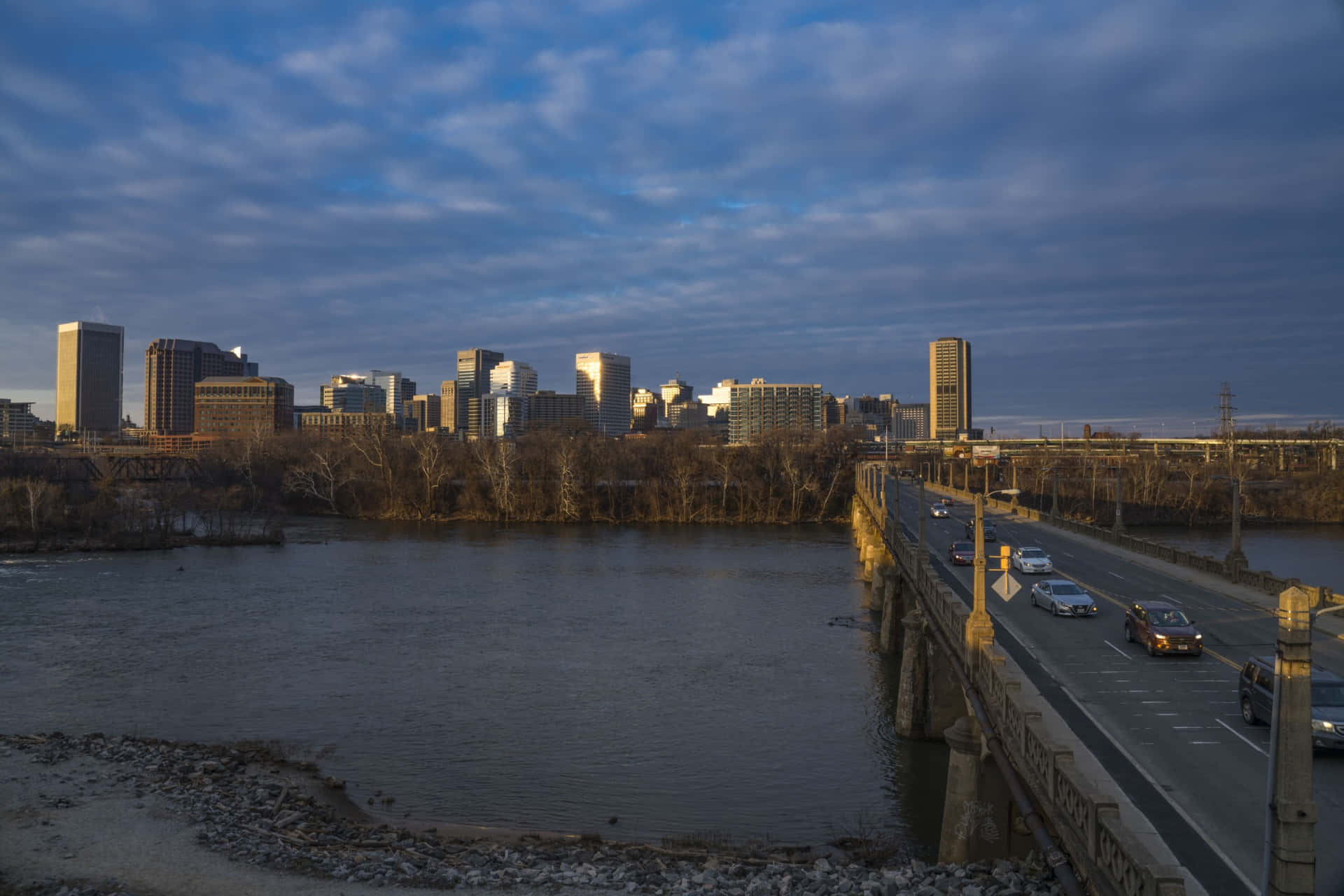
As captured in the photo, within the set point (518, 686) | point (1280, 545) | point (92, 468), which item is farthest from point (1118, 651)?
point (92, 468)

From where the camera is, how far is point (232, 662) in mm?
38969

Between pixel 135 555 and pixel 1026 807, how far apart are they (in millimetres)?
79088

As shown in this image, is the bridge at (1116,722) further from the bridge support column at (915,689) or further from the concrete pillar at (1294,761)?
the concrete pillar at (1294,761)

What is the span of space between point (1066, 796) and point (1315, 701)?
7.67m

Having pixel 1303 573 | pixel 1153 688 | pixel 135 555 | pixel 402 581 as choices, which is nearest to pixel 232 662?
pixel 402 581

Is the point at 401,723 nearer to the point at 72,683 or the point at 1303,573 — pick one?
the point at 72,683

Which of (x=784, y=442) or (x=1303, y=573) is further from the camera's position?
(x=784, y=442)

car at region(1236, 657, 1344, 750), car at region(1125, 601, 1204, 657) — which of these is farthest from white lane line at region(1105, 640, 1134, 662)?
car at region(1236, 657, 1344, 750)

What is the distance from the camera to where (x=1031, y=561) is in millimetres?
41938

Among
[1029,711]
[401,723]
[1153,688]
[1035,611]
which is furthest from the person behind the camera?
[1035,611]

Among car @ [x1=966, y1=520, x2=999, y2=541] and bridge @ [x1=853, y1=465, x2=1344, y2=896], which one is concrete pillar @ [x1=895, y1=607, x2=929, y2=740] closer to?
bridge @ [x1=853, y1=465, x2=1344, y2=896]

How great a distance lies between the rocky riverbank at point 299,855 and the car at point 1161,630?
35.5 feet

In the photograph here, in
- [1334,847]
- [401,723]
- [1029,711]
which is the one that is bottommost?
[401,723]

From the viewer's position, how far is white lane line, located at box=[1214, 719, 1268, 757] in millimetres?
17466
